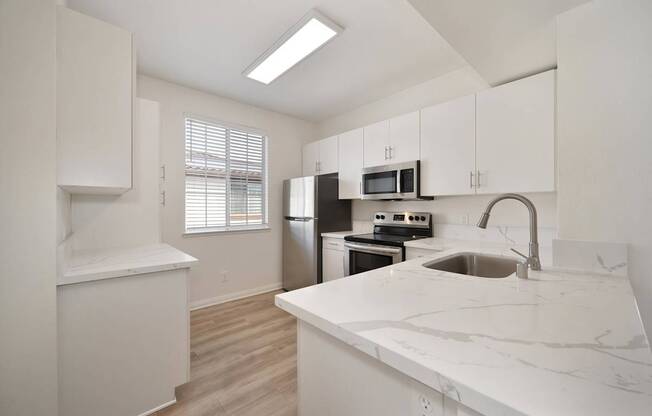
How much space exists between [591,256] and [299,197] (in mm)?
2845

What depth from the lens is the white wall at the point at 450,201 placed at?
90.2 inches

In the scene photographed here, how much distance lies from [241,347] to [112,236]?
1.37 metres

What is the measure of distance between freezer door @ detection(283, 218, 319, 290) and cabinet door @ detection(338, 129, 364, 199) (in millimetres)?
584

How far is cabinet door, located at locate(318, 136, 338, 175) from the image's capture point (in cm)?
354

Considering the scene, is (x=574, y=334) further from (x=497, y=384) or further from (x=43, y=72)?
(x=43, y=72)

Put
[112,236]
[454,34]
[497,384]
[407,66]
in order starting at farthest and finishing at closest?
[407,66], [112,236], [454,34], [497,384]

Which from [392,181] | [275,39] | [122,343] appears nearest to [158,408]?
[122,343]

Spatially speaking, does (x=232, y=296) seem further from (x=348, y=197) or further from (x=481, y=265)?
(x=481, y=265)

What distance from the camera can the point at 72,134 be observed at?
1396 millimetres

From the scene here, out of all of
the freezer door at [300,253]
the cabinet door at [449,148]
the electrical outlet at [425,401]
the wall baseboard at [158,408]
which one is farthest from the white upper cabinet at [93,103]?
the cabinet door at [449,148]

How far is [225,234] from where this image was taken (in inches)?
135

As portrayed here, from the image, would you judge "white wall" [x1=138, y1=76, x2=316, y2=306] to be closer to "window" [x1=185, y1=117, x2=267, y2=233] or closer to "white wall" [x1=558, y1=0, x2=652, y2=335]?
"window" [x1=185, y1=117, x2=267, y2=233]

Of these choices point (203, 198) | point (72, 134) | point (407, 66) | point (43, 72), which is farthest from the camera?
point (203, 198)

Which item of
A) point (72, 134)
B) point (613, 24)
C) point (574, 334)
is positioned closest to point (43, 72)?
point (72, 134)
